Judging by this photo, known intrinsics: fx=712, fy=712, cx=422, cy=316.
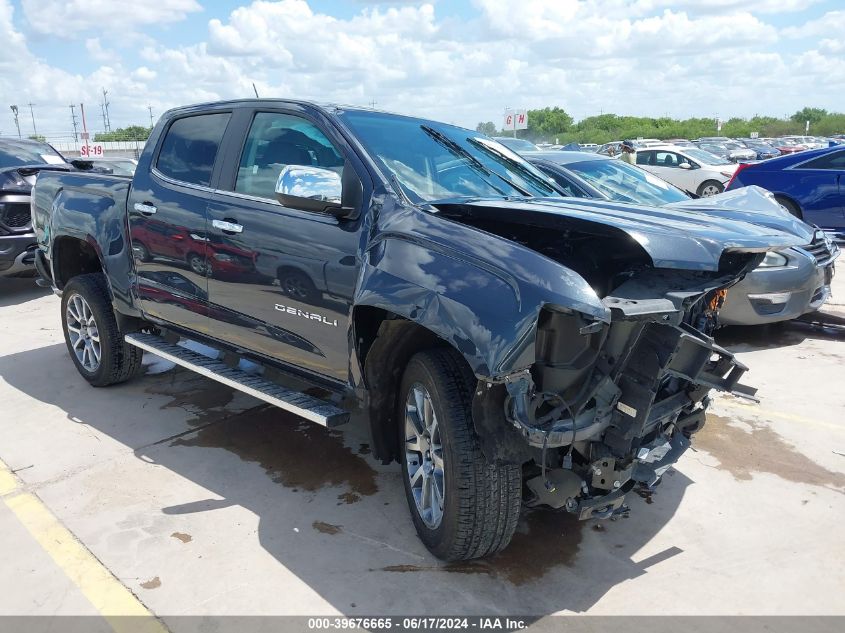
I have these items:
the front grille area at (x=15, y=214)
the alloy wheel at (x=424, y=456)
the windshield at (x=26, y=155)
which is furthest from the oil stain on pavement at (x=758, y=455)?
the windshield at (x=26, y=155)

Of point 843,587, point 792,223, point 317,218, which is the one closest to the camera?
point 843,587

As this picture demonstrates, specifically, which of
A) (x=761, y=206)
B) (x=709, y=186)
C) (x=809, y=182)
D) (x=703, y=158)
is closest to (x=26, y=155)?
(x=761, y=206)

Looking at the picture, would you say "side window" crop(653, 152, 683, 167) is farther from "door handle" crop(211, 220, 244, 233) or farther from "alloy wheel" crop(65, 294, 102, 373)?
"door handle" crop(211, 220, 244, 233)

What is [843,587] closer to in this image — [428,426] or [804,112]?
[428,426]

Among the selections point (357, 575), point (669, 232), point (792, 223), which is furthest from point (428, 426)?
point (792, 223)

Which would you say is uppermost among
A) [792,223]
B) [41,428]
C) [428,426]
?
[792,223]

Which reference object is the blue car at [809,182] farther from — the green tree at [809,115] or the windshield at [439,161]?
the green tree at [809,115]

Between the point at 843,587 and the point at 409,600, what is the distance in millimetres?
1836

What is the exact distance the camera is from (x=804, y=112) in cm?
10219

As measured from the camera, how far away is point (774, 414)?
487 centimetres

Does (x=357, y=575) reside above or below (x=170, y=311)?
below

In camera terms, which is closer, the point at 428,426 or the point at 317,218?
the point at 428,426

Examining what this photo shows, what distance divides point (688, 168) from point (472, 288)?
1688 cm

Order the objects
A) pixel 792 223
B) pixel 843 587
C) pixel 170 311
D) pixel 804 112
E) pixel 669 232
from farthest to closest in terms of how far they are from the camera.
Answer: pixel 804 112, pixel 792 223, pixel 170 311, pixel 843 587, pixel 669 232
